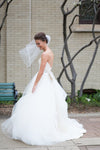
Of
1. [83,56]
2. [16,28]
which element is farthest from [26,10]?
[83,56]

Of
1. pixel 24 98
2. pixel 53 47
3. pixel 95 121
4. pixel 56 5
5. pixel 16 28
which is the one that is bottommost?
pixel 95 121

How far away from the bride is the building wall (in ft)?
16.1

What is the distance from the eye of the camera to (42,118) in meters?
5.61

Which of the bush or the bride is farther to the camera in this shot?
the bush

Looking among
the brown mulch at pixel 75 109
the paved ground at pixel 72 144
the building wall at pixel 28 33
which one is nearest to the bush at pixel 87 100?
the brown mulch at pixel 75 109

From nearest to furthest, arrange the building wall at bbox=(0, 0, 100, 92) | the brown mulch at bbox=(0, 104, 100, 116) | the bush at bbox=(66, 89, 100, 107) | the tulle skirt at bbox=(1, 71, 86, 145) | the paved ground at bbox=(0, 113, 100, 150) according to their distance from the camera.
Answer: the paved ground at bbox=(0, 113, 100, 150) < the tulle skirt at bbox=(1, 71, 86, 145) < the brown mulch at bbox=(0, 104, 100, 116) < the bush at bbox=(66, 89, 100, 107) < the building wall at bbox=(0, 0, 100, 92)

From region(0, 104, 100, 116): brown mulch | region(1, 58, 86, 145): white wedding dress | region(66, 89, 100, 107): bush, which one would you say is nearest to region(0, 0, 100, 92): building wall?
region(66, 89, 100, 107): bush

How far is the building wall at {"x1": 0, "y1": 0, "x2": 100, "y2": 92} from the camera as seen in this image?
10641 mm

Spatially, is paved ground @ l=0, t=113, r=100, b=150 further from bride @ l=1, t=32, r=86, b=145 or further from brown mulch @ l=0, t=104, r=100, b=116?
brown mulch @ l=0, t=104, r=100, b=116

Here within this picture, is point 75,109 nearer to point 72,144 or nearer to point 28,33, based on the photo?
point 72,144

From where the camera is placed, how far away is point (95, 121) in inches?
287

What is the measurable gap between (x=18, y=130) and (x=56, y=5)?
20.5ft

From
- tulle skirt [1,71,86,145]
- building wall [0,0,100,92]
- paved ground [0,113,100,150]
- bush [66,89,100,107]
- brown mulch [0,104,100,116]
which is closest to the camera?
paved ground [0,113,100,150]

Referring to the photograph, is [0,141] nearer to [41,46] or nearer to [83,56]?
[41,46]
